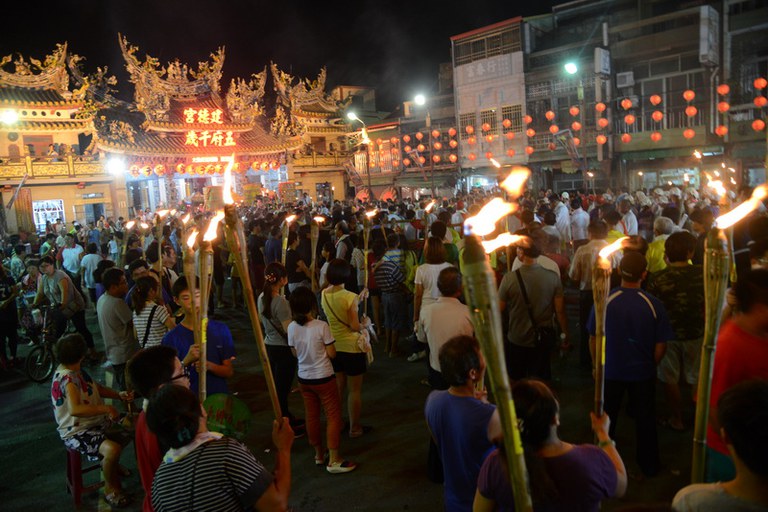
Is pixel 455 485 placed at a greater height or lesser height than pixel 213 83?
lesser

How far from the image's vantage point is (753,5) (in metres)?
21.1

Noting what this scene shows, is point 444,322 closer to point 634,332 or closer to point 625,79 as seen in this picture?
point 634,332

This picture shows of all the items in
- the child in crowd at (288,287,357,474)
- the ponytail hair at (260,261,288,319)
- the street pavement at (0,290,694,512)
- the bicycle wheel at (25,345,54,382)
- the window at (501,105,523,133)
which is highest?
the window at (501,105,523,133)

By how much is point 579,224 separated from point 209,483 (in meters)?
9.72

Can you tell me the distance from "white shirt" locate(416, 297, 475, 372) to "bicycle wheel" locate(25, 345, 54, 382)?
646 cm

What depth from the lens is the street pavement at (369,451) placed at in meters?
4.27

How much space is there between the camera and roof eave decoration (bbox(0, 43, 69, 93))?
2561 centimetres

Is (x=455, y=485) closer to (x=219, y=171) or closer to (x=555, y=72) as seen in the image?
(x=555, y=72)

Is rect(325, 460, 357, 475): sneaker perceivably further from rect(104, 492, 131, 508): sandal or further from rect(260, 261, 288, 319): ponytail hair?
rect(104, 492, 131, 508): sandal

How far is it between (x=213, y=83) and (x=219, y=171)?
524cm

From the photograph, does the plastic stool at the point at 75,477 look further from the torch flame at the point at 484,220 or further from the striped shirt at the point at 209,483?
the torch flame at the point at 484,220

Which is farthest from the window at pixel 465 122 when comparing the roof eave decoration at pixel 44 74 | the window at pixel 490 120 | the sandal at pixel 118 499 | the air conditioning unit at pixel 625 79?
the sandal at pixel 118 499

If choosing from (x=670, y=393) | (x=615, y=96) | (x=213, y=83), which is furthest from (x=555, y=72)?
(x=670, y=393)

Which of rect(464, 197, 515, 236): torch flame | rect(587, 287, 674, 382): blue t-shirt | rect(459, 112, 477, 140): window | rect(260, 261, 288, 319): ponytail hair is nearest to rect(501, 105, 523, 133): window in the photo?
rect(459, 112, 477, 140): window
